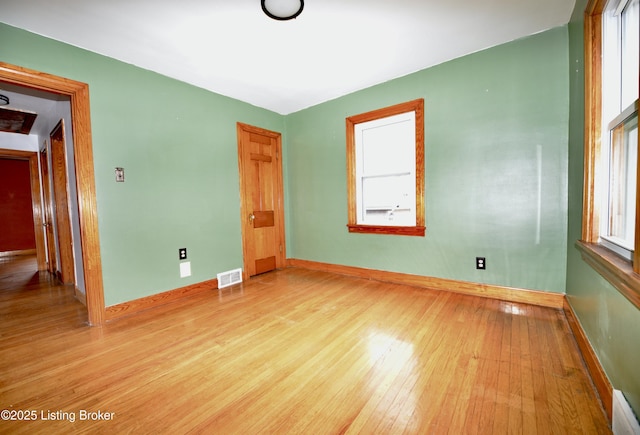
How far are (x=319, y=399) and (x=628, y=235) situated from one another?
6.04ft

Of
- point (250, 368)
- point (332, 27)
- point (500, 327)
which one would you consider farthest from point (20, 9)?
point (500, 327)

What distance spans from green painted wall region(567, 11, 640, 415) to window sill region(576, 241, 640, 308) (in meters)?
0.06

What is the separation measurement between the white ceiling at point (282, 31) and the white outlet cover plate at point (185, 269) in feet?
7.09

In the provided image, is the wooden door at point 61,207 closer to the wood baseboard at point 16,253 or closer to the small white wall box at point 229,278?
the small white wall box at point 229,278

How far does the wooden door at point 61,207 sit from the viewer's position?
3289mm

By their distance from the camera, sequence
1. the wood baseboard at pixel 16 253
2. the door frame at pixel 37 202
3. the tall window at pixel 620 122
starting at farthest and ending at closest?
the wood baseboard at pixel 16 253 < the door frame at pixel 37 202 < the tall window at pixel 620 122

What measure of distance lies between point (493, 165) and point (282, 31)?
2364 mm

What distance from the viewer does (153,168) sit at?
274 centimetres

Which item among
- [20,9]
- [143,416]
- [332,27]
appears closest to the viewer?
[143,416]

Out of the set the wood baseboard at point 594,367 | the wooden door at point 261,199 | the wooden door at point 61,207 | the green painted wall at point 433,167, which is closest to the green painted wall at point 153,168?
the green painted wall at point 433,167

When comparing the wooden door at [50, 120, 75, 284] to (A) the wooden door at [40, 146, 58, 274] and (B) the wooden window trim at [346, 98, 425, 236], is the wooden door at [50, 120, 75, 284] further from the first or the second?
(B) the wooden window trim at [346, 98, 425, 236]

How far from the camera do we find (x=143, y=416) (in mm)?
1256

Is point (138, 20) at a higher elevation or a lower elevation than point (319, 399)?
higher

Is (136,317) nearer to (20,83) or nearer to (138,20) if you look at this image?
(20,83)
